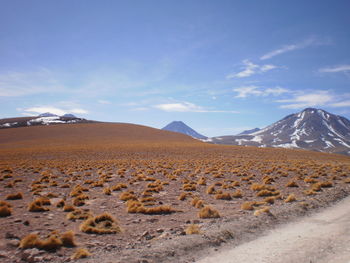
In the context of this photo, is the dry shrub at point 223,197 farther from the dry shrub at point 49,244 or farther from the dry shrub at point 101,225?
the dry shrub at point 49,244

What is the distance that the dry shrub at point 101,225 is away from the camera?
805 centimetres

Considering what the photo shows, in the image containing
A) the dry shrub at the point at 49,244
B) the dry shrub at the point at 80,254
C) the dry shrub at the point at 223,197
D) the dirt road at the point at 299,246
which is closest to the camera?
the dirt road at the point at 299,246

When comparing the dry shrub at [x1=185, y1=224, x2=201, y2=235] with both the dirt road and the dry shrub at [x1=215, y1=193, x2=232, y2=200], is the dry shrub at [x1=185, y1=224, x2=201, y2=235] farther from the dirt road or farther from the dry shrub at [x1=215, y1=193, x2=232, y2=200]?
the dry shrub at [x1=215, y1=193, x2=232, y2=200]

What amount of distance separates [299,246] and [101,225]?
21.7 ft

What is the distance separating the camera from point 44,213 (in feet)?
33.5

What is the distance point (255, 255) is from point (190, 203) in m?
6.49

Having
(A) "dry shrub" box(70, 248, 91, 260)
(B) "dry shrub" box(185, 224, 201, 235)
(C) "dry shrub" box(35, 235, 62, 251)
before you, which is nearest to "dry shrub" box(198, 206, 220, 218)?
(B) "dry shrub" box(185, 224, 201, 235)

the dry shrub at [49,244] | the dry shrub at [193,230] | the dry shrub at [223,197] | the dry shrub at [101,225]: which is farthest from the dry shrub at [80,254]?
the dry shrub at [223,197]

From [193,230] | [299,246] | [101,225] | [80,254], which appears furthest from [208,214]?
[80,254]

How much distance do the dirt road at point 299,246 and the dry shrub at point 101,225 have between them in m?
3.67

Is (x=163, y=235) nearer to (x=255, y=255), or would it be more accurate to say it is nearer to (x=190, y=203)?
(x=255, y=255)

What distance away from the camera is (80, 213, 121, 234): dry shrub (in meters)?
8.05

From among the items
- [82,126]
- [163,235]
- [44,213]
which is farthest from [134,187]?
[82,126]

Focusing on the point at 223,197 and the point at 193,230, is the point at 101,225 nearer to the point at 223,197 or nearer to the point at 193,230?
the point at 193,230
